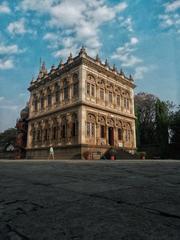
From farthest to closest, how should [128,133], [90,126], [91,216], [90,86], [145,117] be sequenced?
[145,117]
[128,133]
[90,86]
[90,126]
[91,216]

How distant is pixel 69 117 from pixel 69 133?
1907 millimetres

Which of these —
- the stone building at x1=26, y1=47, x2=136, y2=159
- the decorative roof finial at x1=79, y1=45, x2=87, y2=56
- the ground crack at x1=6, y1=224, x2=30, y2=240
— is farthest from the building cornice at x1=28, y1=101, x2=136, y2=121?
the ground crack at x1=6, y1=224, x2=30, y2=240

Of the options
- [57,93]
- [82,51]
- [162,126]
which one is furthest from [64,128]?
[162,126]

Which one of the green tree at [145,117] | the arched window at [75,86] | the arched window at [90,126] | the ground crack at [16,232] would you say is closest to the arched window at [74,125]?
the arched window at [90,126]

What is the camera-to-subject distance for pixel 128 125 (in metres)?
30.3

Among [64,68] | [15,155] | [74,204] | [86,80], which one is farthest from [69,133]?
[74,204]

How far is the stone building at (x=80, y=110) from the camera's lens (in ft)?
79.1

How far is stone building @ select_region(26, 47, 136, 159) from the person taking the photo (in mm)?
24109

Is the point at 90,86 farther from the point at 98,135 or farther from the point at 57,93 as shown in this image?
the point at 98,135

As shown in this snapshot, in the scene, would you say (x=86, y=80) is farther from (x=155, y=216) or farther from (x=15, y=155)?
(x=155, y=216)

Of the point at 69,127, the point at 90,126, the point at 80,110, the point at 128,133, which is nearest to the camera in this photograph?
the point at 80,110

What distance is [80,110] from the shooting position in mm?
23656

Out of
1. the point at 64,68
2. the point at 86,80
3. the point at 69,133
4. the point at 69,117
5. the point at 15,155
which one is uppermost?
the point at 64,68

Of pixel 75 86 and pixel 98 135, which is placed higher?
pixel 75 86
